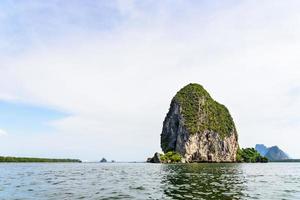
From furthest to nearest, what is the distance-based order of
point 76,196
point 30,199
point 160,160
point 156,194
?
point 160,160 < point 156,194 < point 76,196 < point 30,199

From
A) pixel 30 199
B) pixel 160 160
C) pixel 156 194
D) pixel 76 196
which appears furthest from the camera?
pixel 160 160

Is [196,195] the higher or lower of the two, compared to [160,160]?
lower

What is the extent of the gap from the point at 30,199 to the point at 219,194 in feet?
62.0

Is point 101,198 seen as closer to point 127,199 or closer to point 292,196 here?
point 127,199

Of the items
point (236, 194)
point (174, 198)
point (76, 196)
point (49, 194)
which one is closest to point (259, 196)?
point (236, 194)

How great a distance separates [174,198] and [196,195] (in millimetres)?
3319

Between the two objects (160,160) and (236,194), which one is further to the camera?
(160,160)

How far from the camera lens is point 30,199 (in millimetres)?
31422

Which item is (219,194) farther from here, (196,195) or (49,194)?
(49,194)

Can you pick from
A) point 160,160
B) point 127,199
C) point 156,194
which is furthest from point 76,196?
point 160,160

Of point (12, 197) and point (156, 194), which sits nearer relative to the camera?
point (12, 197)

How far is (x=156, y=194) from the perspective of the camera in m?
35.7

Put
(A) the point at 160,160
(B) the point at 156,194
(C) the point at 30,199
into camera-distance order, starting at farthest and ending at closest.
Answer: (A) the point at 160,160
(B) the point at 156,194
(C) the point at 30,199

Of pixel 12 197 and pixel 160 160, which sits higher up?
pixel 160 160
